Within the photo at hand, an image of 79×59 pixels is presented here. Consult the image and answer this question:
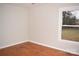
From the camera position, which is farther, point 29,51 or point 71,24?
point 29,51

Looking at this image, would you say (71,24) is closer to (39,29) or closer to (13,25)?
(39,29)

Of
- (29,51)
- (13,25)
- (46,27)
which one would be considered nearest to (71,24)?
(46,27)

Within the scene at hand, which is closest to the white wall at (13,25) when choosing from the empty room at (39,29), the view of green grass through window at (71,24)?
the empty room at (39,29)

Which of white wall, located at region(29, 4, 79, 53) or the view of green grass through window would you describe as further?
white wall, located at region(29, 4, 79, 53)

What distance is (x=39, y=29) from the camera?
157 cm

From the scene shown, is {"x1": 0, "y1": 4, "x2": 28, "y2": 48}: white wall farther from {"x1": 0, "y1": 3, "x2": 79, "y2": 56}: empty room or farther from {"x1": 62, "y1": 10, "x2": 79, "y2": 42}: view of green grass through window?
{"x1": 62, "y1": 10, "x2": 79, "y2": 42}: view of green grass through window

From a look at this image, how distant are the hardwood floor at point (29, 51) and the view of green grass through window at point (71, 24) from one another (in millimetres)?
246

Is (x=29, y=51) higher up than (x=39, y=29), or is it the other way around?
(x=39, y=29)

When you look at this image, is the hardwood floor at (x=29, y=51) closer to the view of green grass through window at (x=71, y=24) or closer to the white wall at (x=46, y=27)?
the white wall at (x=46, y=27)

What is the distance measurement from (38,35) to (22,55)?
1.18ft

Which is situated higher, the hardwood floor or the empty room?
the empty room

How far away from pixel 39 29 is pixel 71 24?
1.42 ft

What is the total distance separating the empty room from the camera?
1.44 m

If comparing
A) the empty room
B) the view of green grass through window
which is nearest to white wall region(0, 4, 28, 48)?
the empty room
